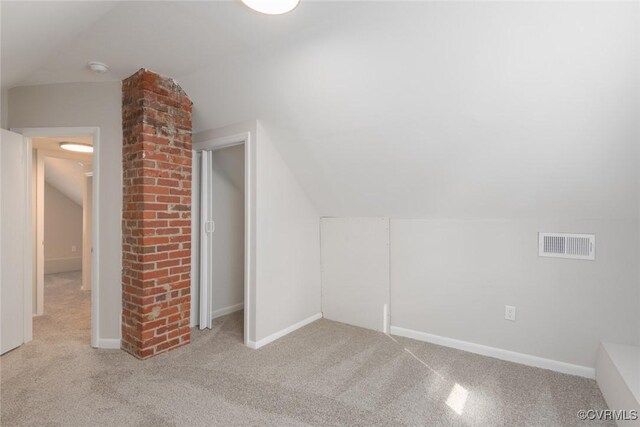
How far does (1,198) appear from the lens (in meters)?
2.58

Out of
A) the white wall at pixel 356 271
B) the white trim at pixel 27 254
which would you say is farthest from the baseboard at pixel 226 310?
the white trim at pixel 27 254

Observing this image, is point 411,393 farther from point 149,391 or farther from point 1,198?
point 1,198

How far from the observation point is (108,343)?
107 inches

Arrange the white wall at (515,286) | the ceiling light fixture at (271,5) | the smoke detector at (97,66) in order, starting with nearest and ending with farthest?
the ceiling light fixture at (271,5) < the white wall at (515,286) < the smoke detector at (97,66)

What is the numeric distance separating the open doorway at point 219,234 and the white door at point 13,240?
4.51 feet

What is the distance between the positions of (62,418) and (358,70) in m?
2.66

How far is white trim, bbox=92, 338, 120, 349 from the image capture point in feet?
8.86

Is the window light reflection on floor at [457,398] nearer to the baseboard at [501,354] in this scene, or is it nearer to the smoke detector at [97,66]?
the baseboard at [501,354]

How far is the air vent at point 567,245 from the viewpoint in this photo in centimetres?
225

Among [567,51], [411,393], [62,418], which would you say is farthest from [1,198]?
[567,51]

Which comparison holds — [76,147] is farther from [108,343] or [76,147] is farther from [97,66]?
[108,343]

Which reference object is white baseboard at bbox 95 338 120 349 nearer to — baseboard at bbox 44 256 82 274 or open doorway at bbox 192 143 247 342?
open doorway at bbox 192 143 247 342

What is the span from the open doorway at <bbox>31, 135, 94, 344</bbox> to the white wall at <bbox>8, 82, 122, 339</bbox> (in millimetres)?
248

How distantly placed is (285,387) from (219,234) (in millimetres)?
1916
